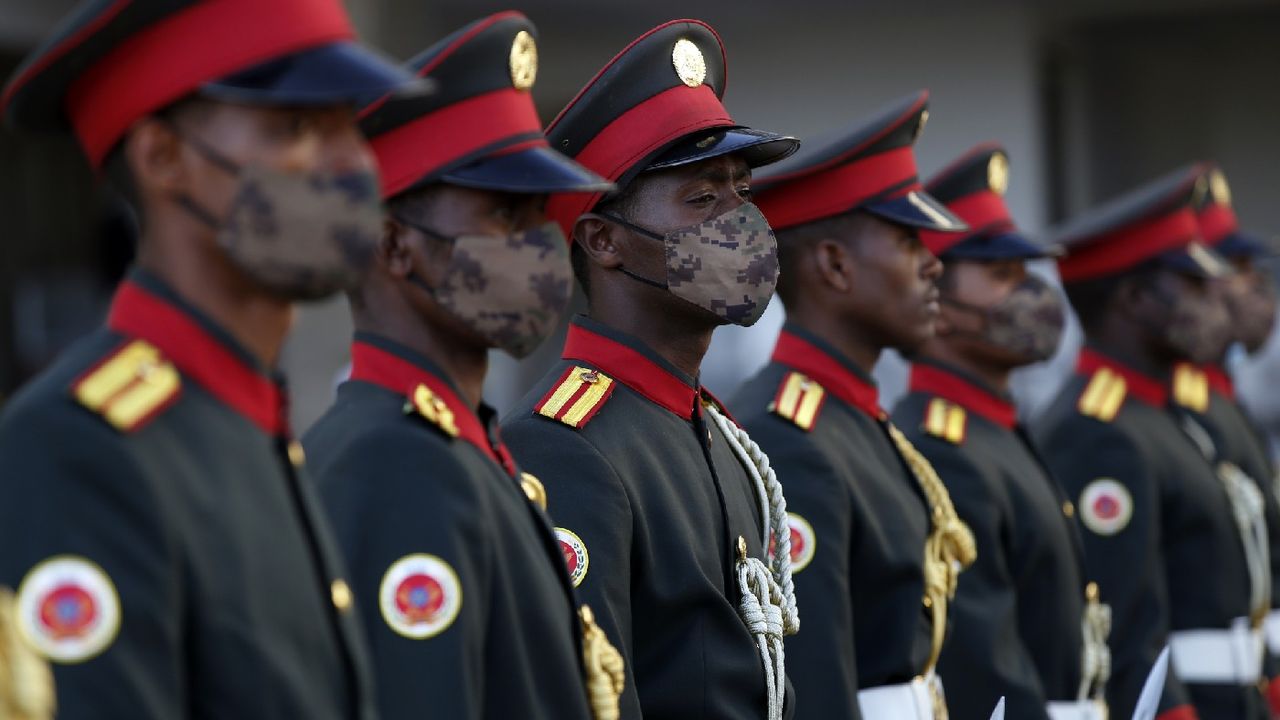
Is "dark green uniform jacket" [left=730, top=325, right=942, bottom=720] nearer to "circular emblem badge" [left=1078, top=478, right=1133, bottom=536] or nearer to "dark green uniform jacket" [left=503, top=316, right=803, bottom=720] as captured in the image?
"dark green uniform jacket" [left=503, top=316, right=803, bottom=720]

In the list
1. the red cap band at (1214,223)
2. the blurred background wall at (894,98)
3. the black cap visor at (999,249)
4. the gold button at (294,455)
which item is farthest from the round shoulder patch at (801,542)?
the blurred background wall at (894,98)

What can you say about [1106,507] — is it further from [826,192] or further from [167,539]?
[167,539]

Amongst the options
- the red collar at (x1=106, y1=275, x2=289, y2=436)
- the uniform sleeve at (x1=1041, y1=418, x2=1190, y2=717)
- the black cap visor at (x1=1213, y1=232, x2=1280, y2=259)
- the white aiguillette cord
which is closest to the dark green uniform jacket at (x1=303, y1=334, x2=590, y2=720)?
the red collar at (x1=106, y1=275, x2=289, y2=436)

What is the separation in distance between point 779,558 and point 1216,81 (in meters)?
14.5

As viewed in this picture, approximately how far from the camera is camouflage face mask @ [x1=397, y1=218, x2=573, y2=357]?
267cm

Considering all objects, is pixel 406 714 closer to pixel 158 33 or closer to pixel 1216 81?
pixel 158 33

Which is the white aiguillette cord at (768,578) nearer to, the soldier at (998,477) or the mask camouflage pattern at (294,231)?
the soldier at (998,477)

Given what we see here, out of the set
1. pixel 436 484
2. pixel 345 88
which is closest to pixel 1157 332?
pixel 436 484

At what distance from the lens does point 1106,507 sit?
546 centimetres

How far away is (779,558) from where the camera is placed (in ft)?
12.0

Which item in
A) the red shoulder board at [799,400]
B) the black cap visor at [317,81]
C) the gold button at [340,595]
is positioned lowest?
the red shoulder board at [799,400]

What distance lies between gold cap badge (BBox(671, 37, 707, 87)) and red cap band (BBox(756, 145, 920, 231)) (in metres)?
0.79

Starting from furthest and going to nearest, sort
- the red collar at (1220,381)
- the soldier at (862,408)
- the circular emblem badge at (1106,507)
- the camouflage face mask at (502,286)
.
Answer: the red collar at (1220,381) → the circular emblem badge at (1106,507) → the soldier at (862,408) → the camouflage face mask at (502,286)

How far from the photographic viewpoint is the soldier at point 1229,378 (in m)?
6.38
